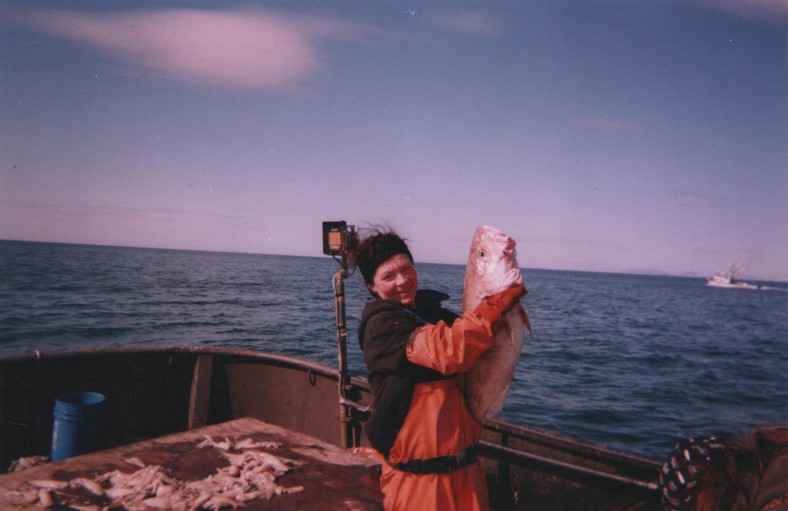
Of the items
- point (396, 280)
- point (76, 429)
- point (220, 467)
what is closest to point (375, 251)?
point (396, 280)

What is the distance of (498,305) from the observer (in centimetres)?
234

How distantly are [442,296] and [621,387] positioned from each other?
1944cm

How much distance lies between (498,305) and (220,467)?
2301mm

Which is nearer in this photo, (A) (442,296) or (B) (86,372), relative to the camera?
(A) (442,296)

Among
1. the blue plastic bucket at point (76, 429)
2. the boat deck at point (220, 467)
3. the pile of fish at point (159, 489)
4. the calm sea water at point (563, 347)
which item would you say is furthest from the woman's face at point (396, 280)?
the calm sea water at point (563, 347)

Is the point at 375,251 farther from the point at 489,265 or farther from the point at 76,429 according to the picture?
the point at 76,429

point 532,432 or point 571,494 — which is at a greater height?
point 532,432

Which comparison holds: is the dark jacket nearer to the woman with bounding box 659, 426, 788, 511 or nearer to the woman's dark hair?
the woman's dark hair

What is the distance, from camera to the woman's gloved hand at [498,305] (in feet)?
7.50

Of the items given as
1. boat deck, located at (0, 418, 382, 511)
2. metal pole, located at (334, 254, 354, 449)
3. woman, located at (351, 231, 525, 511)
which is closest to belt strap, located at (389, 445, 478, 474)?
woman, located at (351, 231, 525, 511)

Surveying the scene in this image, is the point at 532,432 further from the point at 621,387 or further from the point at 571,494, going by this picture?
the point at 621,387

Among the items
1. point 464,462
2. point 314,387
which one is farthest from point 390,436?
point 314,387

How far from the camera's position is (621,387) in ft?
63.8

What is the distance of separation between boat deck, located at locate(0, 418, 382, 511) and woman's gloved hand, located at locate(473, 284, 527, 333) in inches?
55.2
